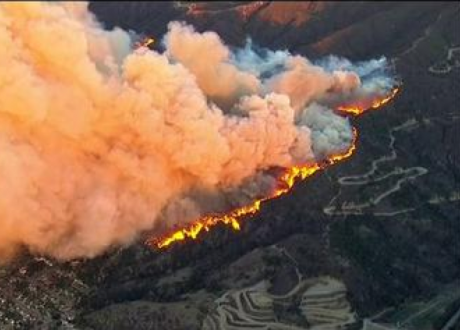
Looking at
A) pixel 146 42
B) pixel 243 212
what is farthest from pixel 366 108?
pixel 146 42

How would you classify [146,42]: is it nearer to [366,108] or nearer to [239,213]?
[366,108]

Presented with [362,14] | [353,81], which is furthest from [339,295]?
[362,14]

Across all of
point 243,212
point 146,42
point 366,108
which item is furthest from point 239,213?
point 146,42

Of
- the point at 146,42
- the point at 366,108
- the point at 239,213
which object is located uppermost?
the point at 146,42

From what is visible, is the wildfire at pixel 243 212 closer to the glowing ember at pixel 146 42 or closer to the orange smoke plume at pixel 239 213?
the orange smoke plume at pixel 239 213

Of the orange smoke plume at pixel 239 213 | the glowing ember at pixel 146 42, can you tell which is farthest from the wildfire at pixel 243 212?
the glowing ember at pixel 146 42

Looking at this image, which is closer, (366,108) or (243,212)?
(243,212)

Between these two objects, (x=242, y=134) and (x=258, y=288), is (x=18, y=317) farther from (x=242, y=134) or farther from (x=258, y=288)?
(x=242, y=134)

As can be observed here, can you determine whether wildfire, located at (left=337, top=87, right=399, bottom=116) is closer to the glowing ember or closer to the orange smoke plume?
the orange smoke plume

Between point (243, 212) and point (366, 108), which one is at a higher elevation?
point (366, 108)
